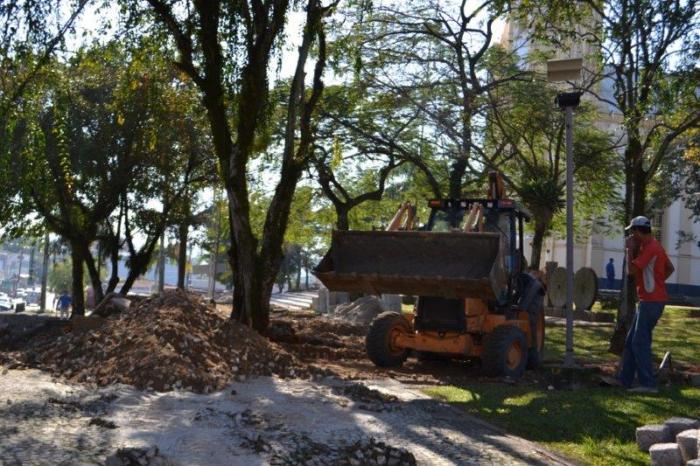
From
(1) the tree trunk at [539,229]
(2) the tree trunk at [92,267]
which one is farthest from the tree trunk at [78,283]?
(1) the tree trunk at [539,229]

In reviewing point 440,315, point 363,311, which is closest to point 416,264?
point 440,315

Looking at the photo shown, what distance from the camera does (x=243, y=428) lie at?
24.0ft

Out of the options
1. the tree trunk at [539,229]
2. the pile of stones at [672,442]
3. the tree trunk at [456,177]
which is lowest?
the pile of stones at [672,442]

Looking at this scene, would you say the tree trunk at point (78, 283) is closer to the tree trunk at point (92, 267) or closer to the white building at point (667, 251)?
the tree trunk at point (92, 267)

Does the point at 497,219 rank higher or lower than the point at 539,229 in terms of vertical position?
lower

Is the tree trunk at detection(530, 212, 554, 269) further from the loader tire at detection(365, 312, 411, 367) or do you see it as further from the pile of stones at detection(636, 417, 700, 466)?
the pile of stones at detection(636, 417, 700, 466)

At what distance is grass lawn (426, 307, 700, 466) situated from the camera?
294 inches

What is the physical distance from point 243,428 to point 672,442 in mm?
3524

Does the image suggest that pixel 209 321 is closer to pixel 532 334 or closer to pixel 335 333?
pixel 532 334

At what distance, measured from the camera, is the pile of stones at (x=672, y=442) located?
6.16 metres

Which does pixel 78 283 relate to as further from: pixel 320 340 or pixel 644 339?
pixel 644 339

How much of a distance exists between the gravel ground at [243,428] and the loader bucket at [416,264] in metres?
2.06

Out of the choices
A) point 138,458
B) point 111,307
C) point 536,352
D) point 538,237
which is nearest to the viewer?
point 138,458

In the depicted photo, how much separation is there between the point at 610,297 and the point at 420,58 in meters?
14.4
